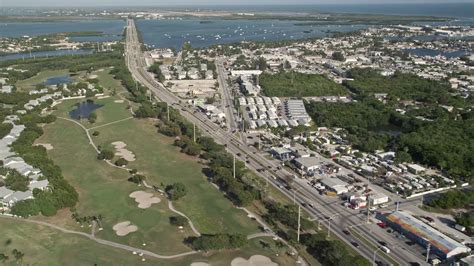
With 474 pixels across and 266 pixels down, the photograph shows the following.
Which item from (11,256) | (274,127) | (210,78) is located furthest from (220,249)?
(210,78)

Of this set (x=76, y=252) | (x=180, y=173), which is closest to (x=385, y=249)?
(x=180, y=173)

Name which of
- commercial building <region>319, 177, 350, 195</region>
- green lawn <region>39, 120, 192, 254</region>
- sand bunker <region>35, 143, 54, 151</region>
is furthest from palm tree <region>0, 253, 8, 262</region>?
commercial building <region>319, 177, 350, 195</region>

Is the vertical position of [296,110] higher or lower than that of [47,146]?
higher

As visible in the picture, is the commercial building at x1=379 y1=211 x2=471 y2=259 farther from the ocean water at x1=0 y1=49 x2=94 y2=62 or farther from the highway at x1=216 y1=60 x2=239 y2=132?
the ocean water at x1=0 y1=49 x2=94 y2=62

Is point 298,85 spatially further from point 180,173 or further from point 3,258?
point 3,258

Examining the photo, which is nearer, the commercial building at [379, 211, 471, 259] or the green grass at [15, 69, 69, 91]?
the commercial building at [379, 211, 471, 259]

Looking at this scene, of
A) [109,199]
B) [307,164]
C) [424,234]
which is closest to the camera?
[424,234]

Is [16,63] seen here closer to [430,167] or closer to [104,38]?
[104,38]
